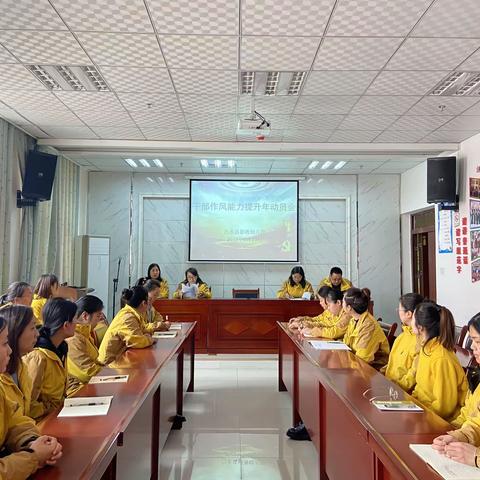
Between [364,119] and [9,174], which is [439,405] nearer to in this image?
[364,119]

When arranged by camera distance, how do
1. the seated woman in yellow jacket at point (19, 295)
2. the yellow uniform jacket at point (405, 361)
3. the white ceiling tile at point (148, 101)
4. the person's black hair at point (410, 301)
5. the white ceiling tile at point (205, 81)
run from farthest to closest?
the white ceiling tile at point (148, 101), the white ceiling tile at point (205, 81), the seated woman in yellow jacket at point (19, 295), the person's black hair at point (410, 301), the yellow uniform jacket at point (405, 361)

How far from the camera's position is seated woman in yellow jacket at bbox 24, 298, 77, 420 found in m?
2.01

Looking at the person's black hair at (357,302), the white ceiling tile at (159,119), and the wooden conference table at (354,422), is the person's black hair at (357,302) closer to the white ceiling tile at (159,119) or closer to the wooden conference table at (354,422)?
the wooden conference table at (354,422)

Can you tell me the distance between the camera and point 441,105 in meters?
4.89

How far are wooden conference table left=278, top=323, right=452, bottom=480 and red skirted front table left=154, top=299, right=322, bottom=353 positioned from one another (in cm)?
260

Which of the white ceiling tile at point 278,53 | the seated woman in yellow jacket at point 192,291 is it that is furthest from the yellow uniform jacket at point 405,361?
the seated woman in yellow jacket at point 192,291

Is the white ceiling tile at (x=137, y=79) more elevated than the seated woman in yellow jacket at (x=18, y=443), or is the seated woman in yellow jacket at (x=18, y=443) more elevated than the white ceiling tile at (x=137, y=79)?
the white ceiling tile at (x=137, y=79)

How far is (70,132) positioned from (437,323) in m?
5.45

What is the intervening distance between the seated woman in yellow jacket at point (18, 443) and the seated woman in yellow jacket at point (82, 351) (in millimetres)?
1042

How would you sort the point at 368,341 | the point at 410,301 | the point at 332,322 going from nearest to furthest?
the point at 410,301
the point at 368,341
the point at 332,322

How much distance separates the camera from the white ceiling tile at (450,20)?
9.79 feet

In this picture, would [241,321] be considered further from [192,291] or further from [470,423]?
[470,423]

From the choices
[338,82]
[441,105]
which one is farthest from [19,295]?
[441,105]

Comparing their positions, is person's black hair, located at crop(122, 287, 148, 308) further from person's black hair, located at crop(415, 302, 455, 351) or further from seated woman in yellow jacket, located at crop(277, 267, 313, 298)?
seated woman in yellow jacket, located at crop(277, 267, 313, 298)
